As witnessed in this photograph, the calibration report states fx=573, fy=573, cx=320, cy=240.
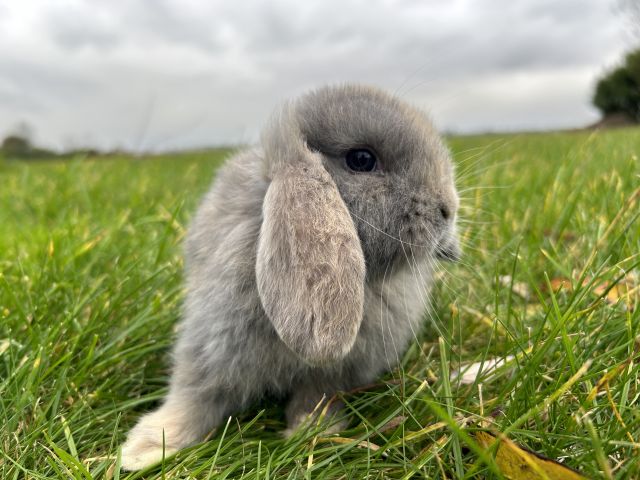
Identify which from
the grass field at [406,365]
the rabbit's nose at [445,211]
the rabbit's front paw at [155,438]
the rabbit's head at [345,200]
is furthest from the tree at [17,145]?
the rabbit's nose at [445,211]

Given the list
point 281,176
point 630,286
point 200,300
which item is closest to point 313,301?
→ point 281,176

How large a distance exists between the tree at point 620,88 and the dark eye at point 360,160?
71.6 feet

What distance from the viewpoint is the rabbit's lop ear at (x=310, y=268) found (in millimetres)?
1384

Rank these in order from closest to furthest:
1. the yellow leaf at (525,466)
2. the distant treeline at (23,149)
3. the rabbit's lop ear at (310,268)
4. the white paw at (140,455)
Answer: the yellow leaf at (525,466) → the rabbit's lop ear at (310,268) → the white paw at (140,455) → the distant treeline at (23,149)

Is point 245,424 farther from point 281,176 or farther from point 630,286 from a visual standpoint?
point 630,286

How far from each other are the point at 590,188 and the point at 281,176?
250 cm

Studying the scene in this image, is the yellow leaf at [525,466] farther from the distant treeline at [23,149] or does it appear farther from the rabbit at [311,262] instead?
the distant treeline at [23,149]

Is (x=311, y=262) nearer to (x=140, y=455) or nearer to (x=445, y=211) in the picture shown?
(x=445, y=211)

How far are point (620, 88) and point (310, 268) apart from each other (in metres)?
24.5

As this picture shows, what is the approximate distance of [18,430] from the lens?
5.40 feet

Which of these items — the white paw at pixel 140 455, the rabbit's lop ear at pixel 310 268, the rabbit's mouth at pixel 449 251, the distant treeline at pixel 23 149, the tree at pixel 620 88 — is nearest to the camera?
the rabbit's lop ear at pixel 310 268

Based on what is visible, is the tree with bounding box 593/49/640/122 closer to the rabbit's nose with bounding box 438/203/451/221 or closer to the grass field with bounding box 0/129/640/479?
the grass field with bounding box 0/129/640/479

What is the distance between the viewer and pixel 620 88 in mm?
22172

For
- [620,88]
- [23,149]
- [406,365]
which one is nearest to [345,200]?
[406,365]
